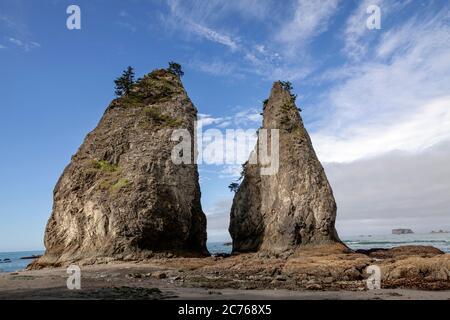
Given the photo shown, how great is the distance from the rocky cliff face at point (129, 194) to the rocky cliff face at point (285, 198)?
296 inches

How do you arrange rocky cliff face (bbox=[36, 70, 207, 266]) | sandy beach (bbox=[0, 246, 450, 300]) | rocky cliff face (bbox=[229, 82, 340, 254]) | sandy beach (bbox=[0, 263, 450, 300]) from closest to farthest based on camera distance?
sandy beach (bbox=[0, 263, 450, 300]) < sandy beach (bbox=[0, 246, 450, 300]) < rocky cliff face (bbox=[36, 70, 207, 266]) < rocky cliff face (bbox=[229, 82, 340, 254])

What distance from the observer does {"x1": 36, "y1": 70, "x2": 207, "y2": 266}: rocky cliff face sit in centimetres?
4125

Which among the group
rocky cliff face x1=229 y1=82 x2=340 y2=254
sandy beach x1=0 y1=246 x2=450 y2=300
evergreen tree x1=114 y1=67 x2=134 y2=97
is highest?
evergreen tree x1=114 y1=67 x2=134 y2=97

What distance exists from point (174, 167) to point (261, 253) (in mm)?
14686

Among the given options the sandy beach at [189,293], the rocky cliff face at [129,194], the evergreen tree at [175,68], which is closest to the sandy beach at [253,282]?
the sandy beach at [189,293]

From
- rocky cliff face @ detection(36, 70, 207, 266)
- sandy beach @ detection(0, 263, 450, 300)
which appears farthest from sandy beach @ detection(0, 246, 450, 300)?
rocky cliff face @ detection(36, 70, 207, 266)

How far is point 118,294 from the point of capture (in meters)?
18.7

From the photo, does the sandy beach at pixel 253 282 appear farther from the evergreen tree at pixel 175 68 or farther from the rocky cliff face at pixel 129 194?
the evergreen tree at pixel 175 68

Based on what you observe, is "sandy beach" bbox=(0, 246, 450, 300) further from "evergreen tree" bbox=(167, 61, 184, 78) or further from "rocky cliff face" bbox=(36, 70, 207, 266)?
"evergreen tree" bbox=(167, 61, 184, 78)

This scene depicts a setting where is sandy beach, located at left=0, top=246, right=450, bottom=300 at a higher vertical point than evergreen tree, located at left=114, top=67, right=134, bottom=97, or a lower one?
lower

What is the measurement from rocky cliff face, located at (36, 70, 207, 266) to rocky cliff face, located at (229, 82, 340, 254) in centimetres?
751

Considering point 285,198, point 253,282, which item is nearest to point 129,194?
point 285,198
